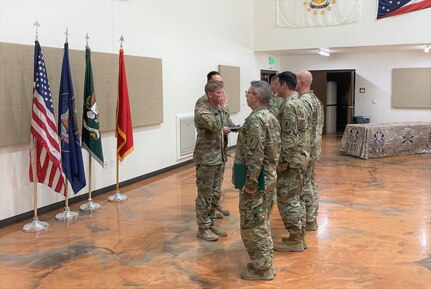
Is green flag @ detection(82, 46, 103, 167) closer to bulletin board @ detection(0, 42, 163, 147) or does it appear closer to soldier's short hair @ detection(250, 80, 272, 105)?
bulletin board @ detection(0, 42, 163, 147)

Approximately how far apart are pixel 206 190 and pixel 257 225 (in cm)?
100

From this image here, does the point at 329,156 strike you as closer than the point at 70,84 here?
No

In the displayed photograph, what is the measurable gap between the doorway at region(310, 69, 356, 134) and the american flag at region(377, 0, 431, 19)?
366cm

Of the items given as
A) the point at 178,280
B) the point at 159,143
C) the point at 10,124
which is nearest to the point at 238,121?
the point at 159,143

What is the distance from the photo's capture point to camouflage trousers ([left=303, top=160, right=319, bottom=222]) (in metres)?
4.23

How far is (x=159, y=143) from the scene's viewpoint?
7516mm

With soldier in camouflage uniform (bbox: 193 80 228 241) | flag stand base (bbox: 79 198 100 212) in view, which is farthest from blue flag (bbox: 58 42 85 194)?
soldier in camouflage uniform (bbox: 193 80 228 241)

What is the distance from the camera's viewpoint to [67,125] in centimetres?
491

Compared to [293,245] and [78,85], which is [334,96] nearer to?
[78,85]

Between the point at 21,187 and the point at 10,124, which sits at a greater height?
the point at 10,124

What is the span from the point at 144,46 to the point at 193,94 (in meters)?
1.87

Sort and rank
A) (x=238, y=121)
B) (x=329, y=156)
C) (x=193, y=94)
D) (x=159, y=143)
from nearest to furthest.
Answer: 1. (x=159, y=143)
2. (x=193, y=94)
3. (x=329, y=156)
4. (x=238, y=121)

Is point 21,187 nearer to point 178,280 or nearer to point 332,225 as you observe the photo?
point 178,280

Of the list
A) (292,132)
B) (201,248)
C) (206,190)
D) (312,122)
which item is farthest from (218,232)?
(312,122)
